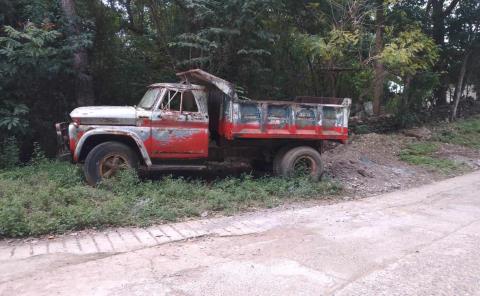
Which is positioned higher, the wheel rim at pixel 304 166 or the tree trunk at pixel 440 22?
the tree trunk at pixel 440 22

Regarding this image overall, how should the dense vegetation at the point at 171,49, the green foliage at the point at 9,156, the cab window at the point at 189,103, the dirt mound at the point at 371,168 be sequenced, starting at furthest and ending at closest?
the dense vegetation at the point at 171,49, the dirt mound at the point at 371,168, the green foliage at the point at 9,156, the cab window at the point at 189,103

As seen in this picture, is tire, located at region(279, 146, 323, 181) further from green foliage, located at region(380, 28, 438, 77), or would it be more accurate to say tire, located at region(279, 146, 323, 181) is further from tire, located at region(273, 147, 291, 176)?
green foliage, located at region(380, 28, 438, 77)

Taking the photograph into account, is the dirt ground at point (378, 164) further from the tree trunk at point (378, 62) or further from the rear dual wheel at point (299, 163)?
the tree trunk at point (378, 62)

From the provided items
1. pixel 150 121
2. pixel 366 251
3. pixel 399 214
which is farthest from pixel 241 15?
pixel 366 251

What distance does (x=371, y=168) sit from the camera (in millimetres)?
10430

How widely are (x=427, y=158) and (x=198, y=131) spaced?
6833 mm

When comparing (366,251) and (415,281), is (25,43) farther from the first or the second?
(415,281)

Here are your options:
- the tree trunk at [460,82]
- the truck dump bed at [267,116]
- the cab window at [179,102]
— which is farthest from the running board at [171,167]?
the tree trunk at [460,82]

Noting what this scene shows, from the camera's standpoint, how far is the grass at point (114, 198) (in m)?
5.66

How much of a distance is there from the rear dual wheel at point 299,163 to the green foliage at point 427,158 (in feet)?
12.4

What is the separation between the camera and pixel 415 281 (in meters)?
4.29

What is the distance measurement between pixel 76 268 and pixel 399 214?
15.6 feet

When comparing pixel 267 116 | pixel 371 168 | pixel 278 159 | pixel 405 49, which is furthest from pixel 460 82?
pixel 267 116

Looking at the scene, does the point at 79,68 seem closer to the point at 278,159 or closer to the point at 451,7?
the point at 278,159
